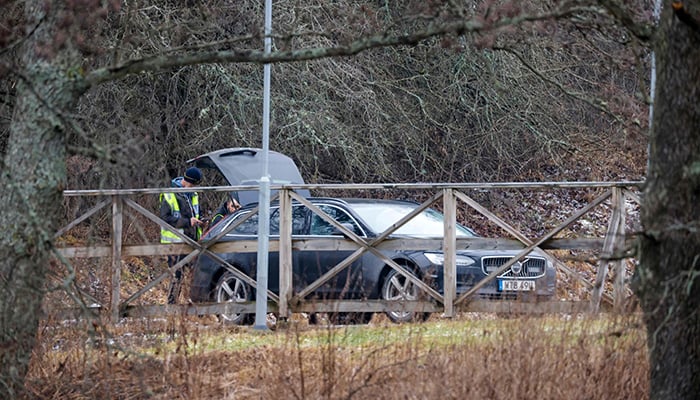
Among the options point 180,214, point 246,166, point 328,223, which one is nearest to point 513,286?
point 328,223

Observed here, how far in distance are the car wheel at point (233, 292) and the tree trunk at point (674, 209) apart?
681cm

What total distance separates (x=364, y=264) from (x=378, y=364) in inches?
199

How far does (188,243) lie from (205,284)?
0.90 meters

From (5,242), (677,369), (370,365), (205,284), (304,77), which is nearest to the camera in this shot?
(677,369)

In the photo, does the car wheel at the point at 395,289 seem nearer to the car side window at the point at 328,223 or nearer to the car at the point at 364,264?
the car at the point at 364,264

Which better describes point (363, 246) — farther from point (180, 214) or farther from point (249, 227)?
point (180, 214)

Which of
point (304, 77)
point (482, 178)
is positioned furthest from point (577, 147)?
point (304, 77)

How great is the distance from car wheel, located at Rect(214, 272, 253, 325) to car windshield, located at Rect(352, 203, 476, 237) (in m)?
1.60

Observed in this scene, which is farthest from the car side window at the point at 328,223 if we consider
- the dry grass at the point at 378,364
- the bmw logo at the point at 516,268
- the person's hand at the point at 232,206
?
the dry grass at the point at 378,364

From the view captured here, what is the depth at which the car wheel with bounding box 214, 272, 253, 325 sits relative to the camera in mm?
13523

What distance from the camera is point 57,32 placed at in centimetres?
779

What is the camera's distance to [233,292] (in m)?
13.9

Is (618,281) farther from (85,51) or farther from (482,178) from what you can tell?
(482,178)

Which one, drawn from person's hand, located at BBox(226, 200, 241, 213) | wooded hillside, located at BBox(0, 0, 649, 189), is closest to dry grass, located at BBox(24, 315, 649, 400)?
person's hand, located at BBox(226, 200, 241, 213)
